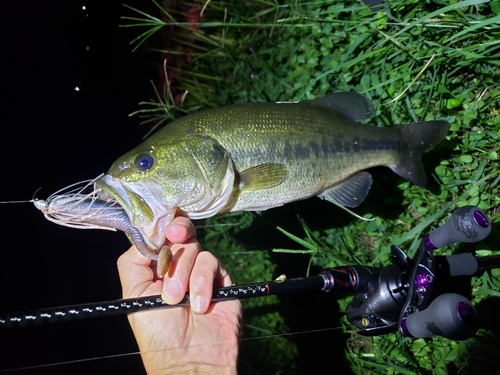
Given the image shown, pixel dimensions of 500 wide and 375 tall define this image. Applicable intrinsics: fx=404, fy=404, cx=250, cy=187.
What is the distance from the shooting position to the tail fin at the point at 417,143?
2.25m

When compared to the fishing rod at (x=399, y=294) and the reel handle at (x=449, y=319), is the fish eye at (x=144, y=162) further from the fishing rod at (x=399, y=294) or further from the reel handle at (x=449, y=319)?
the reel handle at (x=449, y=319)

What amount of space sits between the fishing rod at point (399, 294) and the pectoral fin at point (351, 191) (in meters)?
0.51

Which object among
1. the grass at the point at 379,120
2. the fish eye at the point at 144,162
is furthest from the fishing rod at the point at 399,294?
the grass at the point at 379,120

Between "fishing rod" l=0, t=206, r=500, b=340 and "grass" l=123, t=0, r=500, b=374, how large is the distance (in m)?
0.85

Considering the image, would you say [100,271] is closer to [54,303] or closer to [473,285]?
[54,303]

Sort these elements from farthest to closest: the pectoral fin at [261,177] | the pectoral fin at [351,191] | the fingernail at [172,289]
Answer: the pectoral fin at [351,191], the pectoral fin at [261,177], the fingernail at [172,289]

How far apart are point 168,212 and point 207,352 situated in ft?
2.29

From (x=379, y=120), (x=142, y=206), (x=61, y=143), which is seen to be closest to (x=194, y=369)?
(x=142, y=206)

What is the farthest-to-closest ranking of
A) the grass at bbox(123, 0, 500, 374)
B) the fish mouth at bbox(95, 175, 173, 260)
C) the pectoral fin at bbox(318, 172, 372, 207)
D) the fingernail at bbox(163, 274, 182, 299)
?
the grass at bbox(123, 0, 500, 374)
the pectoral fin at bbox(318, 172, 372, 207)
the fish mouth at bbox(95, 175, 173, 260)
the fingernail at bbox(163, 274, 182, 299)

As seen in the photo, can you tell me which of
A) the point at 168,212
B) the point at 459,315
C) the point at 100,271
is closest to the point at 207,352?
the point at 168,212

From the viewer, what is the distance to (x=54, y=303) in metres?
3.14

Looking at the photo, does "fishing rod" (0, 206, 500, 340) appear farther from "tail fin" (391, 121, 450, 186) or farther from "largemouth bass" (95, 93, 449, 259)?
"tail fin" (391, 121, 450, 186)

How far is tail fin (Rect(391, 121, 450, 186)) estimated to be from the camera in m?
2.25

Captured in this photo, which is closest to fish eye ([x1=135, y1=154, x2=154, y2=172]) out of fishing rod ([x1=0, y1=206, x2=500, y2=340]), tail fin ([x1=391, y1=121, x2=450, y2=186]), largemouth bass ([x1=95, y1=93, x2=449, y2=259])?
largemouth bass ([x1=95, y1=93, x2=449, y2=259])
